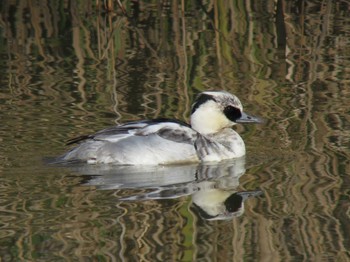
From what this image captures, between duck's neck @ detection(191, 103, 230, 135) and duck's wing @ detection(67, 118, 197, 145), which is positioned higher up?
duck's wing @ detection(67, 118, 197, 145)

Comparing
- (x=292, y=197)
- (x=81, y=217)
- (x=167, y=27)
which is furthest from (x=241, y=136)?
(x=167, y=27)

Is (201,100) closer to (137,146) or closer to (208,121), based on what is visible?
(208,121)

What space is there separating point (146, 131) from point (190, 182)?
83cm

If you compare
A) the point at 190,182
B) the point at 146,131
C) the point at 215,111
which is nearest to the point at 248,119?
the point at 215,111

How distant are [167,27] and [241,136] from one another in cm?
459

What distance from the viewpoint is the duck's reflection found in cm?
855

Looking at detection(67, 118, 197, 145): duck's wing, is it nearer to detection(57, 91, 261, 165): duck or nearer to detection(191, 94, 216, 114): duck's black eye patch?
detection(57, 91, 261, 165): duck

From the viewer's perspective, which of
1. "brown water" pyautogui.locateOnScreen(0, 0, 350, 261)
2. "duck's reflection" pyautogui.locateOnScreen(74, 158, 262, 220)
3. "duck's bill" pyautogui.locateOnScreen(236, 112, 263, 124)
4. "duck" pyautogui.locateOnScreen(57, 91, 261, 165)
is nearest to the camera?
"brown water" pyautogui.locateOnScreen(0, 0, 350, 261)

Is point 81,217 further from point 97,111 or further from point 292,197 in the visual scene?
point 97,111

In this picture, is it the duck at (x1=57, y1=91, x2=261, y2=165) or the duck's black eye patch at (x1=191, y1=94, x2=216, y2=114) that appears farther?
the duck's black eye patch at (x1=191, y1=94, x2=216, y2=114)

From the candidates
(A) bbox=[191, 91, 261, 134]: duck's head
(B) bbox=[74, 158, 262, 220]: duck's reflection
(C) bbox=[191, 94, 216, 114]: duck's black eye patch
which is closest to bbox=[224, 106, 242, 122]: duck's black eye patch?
(A) bbox=[191, 91, 261, 134]: duck's head

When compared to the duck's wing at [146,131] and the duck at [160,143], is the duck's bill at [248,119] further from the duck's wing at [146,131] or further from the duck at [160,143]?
the duck's wing at [146,131]

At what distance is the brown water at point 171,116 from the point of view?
24.8ft

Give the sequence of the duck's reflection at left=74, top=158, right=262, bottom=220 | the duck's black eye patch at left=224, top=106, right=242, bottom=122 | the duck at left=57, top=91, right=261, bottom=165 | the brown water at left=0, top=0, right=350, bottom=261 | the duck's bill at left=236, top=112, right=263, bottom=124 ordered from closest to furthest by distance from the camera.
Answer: the brown water at left=0, top=0, right=350, bottom=261 → the duck's reflection at left=74, top=158, right=262, bottom=220 → the duck at left=57, top=91, right=261, bottom=165 → the duck's bill at left=236, top=112, right=263, bottom=124 → the duck's black eye patch at left=224, top=106, right=242, bottom=122
